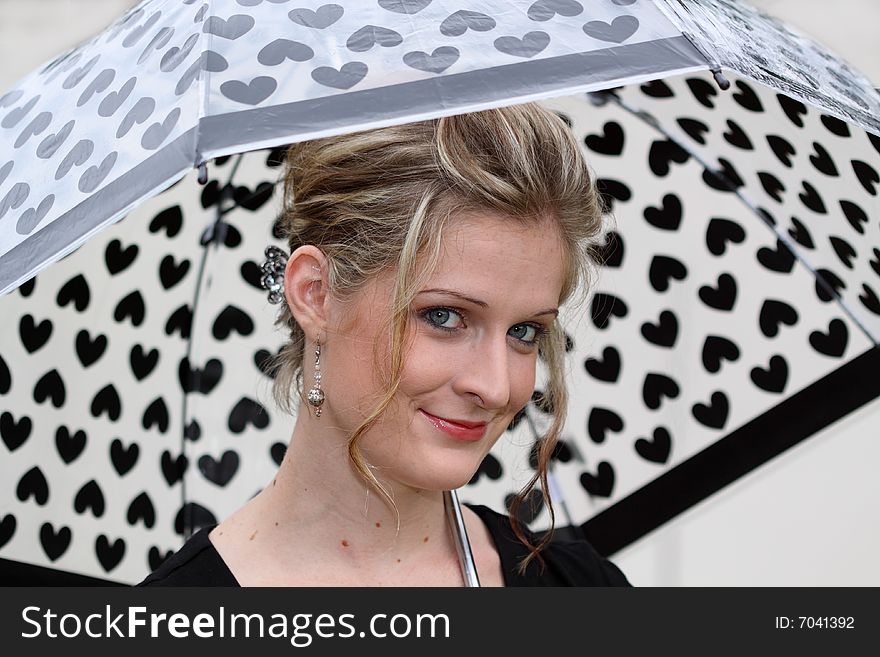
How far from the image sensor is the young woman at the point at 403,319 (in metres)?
1.23

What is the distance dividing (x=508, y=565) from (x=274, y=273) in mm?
569

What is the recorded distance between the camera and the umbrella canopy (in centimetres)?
88

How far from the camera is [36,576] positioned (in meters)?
1.81

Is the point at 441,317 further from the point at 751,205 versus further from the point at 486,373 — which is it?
the point at 751,205

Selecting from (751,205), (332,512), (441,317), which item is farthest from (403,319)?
(751,205)

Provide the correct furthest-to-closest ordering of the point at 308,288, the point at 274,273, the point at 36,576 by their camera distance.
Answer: the point at 36,576
the point at 274,273
the point at 308,288

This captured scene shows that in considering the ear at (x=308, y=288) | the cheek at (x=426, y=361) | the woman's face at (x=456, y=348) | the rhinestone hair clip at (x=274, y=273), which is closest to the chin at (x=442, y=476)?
the woman's face at (x=456, y=348)

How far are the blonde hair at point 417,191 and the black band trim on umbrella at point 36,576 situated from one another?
2.62 ft

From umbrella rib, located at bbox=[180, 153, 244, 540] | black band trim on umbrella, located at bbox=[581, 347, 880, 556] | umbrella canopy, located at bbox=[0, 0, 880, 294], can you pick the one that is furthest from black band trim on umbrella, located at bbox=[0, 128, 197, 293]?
black band trim on umbrella, located at bbox=[581, 347, 880, 556]

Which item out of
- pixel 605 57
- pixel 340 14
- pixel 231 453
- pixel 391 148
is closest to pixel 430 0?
pixel 340 14

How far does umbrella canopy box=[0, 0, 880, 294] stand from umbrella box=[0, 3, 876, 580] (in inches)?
28.6

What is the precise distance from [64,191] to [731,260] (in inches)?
51.4

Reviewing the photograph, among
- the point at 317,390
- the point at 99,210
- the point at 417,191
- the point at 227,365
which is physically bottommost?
the point at 227,365
